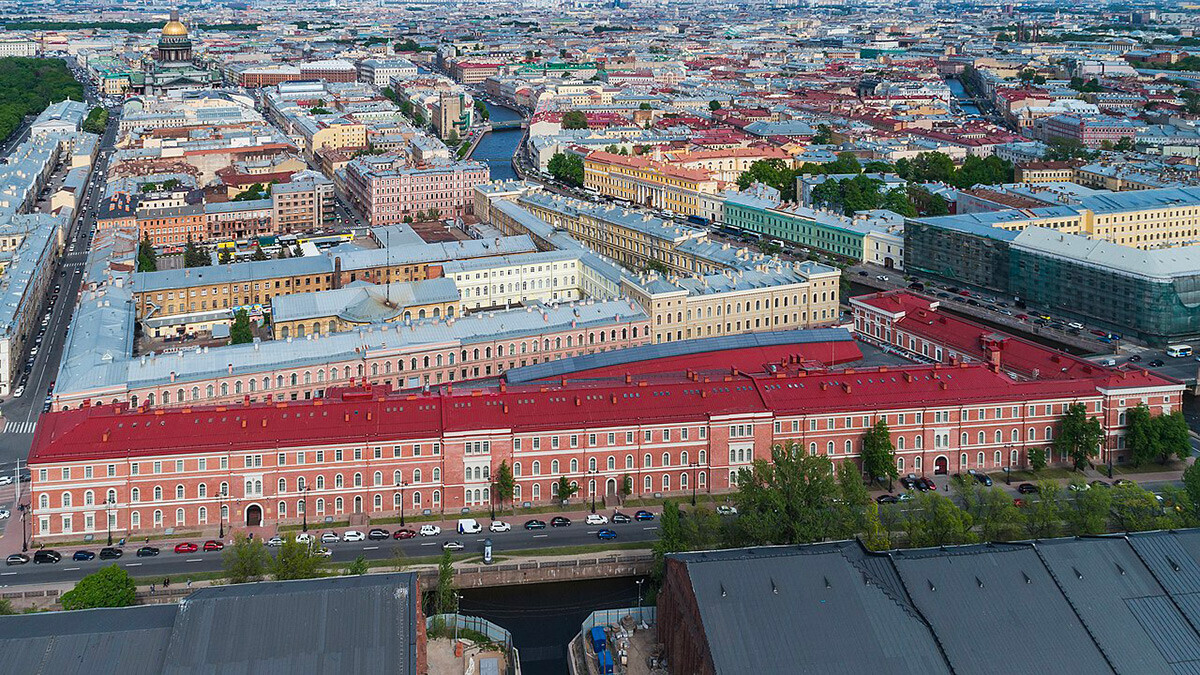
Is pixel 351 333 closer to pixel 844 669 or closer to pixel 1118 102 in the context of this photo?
pixel 844 669

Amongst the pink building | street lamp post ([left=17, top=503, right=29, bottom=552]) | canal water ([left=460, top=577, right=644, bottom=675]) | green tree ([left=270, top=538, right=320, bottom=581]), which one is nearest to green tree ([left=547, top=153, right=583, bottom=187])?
the pink building

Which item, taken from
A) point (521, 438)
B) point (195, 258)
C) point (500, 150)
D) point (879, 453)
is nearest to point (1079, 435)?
point (879, 453)

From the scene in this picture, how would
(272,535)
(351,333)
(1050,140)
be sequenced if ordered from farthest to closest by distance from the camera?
(1050,140) → (351,333) → (272,535)

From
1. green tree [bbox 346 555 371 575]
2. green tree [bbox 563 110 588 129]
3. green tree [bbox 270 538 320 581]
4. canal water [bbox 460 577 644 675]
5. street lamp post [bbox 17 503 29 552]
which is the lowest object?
canal water [bbox 460 577 644 675]

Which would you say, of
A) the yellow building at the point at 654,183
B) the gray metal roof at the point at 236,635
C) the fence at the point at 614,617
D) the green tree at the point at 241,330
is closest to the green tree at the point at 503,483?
the fence at the point at 614,617

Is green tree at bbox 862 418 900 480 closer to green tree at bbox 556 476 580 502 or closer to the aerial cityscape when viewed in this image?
the aerial cityscape

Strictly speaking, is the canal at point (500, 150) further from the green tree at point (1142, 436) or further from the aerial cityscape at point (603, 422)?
the green tree at point (1142, 436)

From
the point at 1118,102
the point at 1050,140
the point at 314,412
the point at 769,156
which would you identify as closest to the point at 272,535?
the point at 314,412
